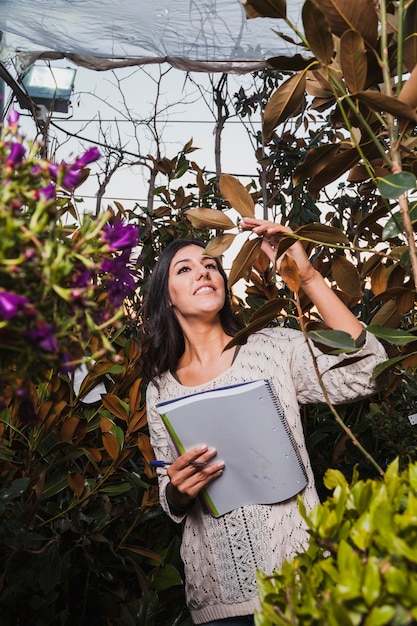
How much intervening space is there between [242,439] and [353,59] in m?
0.79

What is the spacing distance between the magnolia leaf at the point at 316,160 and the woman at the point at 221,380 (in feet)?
0.74

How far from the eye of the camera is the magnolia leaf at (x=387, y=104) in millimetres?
867

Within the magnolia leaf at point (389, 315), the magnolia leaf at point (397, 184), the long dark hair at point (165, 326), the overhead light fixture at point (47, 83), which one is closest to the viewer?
the magnolia leaf at point (397, 184)

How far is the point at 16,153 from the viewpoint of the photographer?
59 cm

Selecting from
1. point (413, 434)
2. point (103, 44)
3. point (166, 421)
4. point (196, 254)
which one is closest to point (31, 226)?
point (166, 421)

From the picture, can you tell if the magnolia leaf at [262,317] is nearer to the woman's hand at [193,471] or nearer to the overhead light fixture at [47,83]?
the woman's hand at [193,471]

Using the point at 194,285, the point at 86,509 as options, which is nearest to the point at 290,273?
the point at 194,285

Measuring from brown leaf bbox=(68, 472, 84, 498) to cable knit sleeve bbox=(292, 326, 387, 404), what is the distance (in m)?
0.57

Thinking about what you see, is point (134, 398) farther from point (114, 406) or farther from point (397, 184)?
point (397, 184)

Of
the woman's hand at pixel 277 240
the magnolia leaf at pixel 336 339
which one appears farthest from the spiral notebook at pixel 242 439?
the magnolia leaf at pixel 336 339

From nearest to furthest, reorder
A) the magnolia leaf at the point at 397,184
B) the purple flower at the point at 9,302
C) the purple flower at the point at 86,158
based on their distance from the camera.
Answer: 1. the purple flower at the point at 9,302
2. the purple flower at the point at 86,158
3. the magnolia leaf at the point at 397,184

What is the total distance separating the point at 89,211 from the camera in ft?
2.19

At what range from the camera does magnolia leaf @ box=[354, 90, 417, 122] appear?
867mm

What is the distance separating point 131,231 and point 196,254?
111 centimetres
